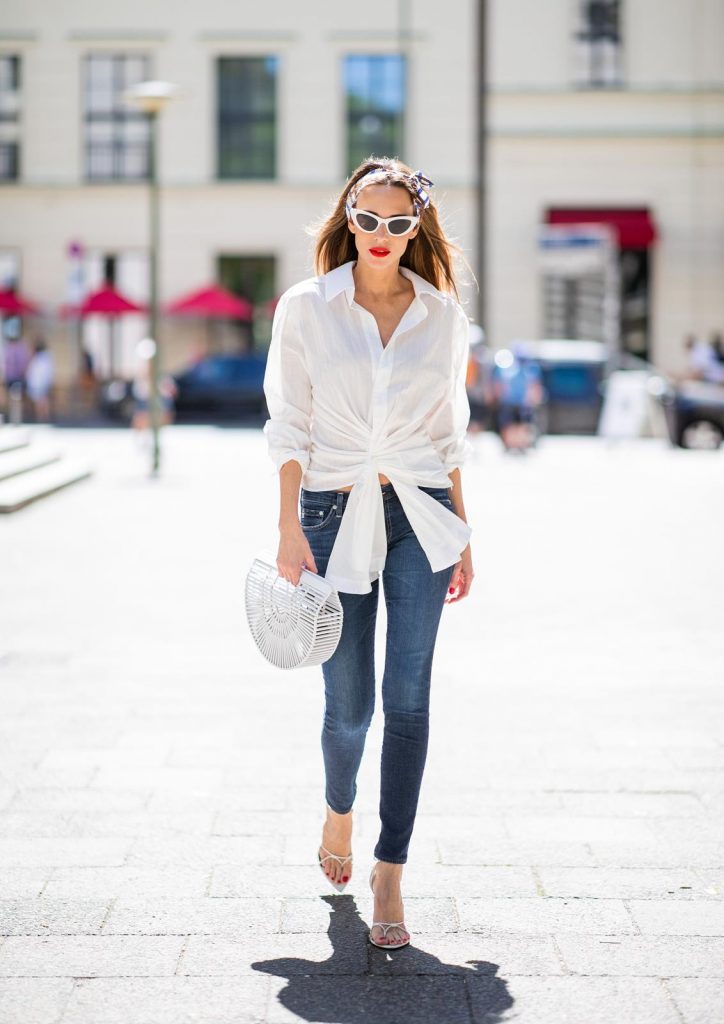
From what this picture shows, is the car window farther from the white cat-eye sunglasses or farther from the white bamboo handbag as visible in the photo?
the white bamboo handbag

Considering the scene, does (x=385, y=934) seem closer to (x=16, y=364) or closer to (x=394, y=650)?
(x=394, y=650)

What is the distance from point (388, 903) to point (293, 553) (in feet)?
2.78

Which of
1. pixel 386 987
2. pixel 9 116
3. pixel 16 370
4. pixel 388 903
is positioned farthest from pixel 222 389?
pixel 386 987

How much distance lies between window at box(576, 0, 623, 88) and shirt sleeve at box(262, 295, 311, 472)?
1255 inches

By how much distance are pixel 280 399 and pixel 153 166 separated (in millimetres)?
15780

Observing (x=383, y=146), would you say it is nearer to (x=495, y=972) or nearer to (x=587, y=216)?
(x=587, y=216)

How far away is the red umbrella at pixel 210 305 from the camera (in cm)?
3284

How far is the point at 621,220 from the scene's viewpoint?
3347 cm

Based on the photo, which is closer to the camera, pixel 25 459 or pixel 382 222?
pixel 382 222

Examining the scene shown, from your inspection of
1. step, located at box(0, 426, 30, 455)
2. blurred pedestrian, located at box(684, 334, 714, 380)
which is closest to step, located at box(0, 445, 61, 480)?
step, located at box(0, 426, 30, 455)

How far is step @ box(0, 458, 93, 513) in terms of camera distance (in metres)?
13.2

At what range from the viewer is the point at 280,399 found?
3.72 meters

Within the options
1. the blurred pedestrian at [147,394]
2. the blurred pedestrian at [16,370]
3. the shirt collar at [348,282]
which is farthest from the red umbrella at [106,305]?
the shirt collar at [348,282]

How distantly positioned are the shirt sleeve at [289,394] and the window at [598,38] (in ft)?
105
